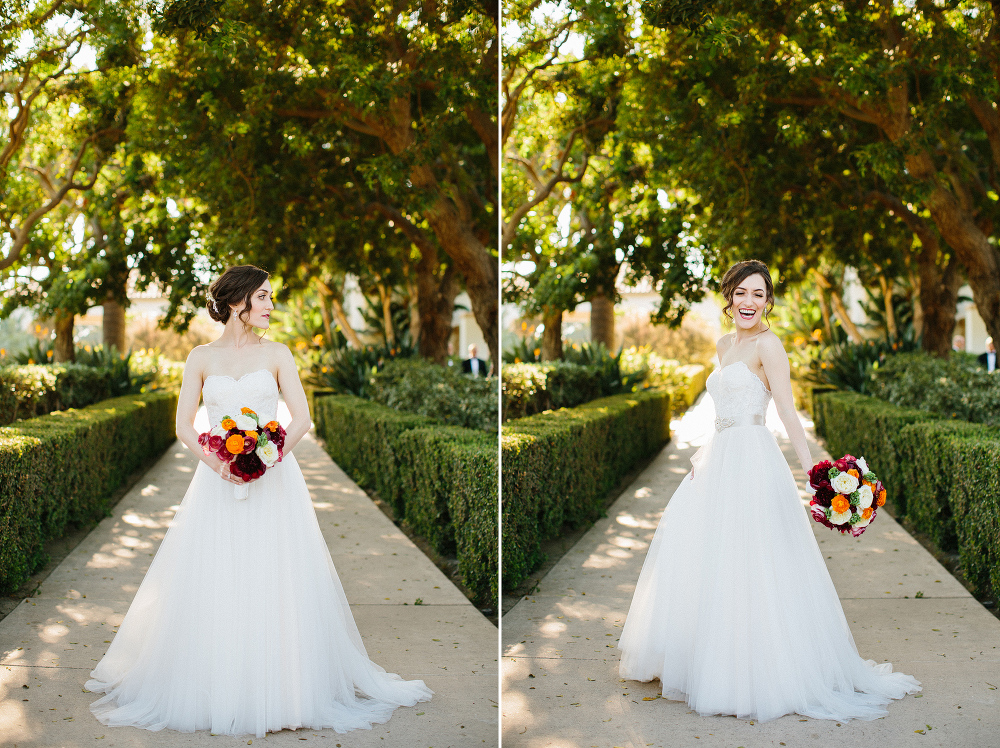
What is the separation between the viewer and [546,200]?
2.96 m

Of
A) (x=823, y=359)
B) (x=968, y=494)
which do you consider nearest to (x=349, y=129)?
(x=823, y=359)

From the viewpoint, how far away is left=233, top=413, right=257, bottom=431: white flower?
2.78 metres

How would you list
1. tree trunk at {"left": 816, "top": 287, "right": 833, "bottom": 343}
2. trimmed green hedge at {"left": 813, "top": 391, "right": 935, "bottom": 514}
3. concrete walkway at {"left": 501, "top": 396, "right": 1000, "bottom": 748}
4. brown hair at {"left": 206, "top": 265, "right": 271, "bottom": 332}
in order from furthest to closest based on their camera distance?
trimmed green hedge at {"left": 813, "top": 391, "right": 935, "bottom": 514} < tree trunk at {"left": 816, "top": 287, "right": 833, "bottom": 343} < brown hair at {"left": 206, "top": 265, "right": 271, "bottom": 332} < concrete walkway at {"left": 501, "top": 396, "right": 1000, "bottom": 748}

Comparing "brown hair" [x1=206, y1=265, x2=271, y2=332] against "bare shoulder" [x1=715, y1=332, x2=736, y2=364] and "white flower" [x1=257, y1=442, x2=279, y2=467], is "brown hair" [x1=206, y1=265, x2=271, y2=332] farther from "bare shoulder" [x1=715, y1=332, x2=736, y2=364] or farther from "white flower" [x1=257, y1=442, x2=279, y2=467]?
"bare shoulder" [x1=715, y1=332, x2=736, y2=364]

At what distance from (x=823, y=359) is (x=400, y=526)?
7.99 feet

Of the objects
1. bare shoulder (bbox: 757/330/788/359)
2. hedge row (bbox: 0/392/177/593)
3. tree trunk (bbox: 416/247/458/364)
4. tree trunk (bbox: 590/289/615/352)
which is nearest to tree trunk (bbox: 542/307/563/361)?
tree trunk (bbox: 590/289/615/352)

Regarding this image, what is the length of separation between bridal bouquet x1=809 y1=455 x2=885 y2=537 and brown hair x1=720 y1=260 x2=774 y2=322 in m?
0.67

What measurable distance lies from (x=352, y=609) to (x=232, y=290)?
1362mm

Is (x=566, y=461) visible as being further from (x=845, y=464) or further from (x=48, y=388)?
(x=48, y=388)

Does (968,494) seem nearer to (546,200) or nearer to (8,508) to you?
(546,200)

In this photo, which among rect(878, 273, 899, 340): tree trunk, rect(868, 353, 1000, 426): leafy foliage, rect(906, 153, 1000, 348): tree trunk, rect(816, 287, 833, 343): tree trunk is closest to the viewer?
rect(816, 287, 833, 343): tree trunk

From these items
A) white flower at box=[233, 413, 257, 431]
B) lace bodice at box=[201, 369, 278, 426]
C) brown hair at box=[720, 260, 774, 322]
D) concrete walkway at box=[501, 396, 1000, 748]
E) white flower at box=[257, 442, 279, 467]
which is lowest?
concrete walkway at box=[501, 396, 1000, 748]

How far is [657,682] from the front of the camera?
9.80ft

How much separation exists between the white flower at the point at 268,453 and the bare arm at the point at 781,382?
1.95m
